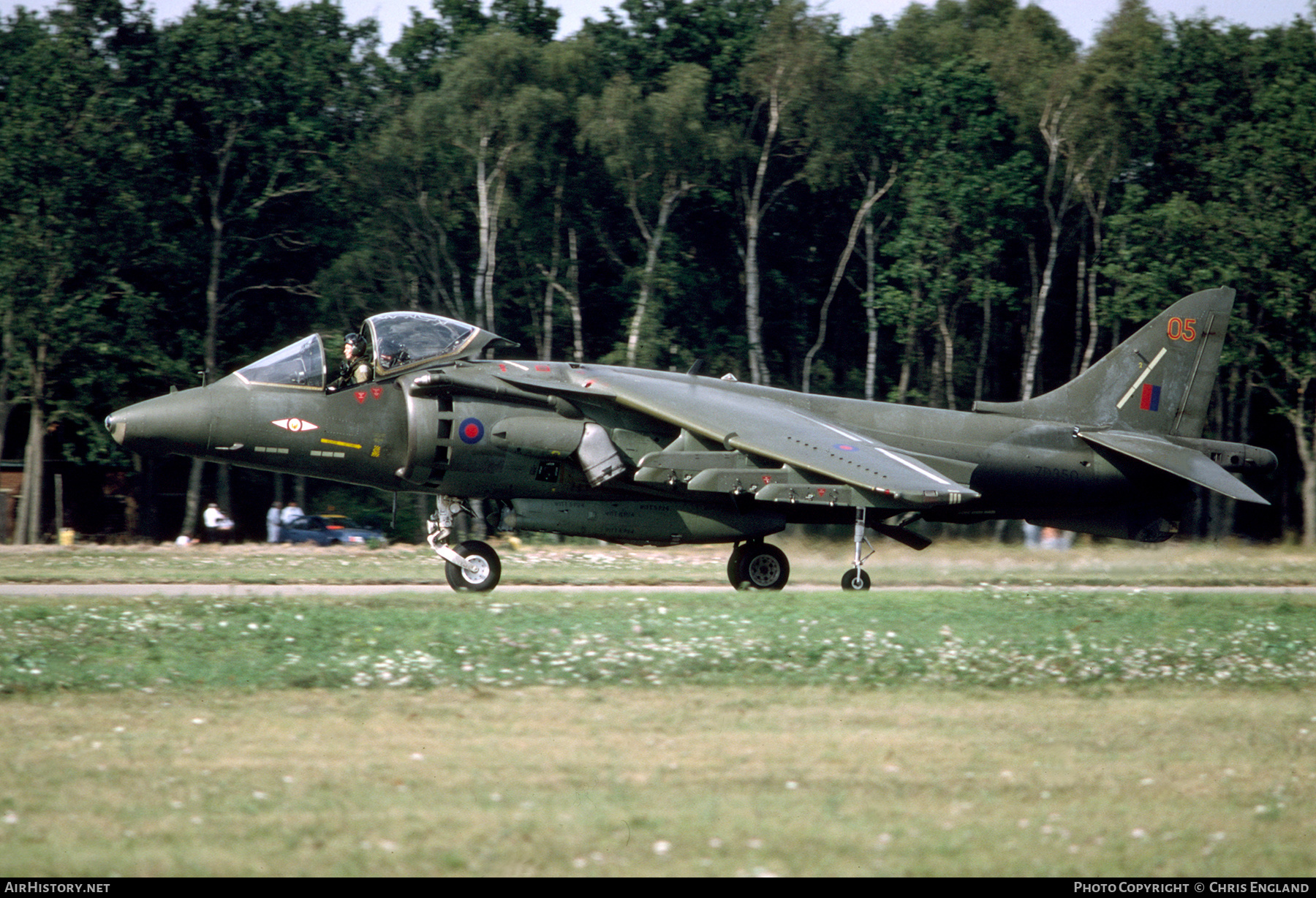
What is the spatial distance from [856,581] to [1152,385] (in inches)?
243

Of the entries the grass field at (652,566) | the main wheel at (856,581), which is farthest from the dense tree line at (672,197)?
the main wheel at (856,581)

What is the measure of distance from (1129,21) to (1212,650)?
36.7 metres

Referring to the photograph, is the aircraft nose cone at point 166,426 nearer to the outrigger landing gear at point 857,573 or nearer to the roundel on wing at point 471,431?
the roundel on wing at point 471,431

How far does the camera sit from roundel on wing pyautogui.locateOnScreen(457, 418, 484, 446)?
50.7ft

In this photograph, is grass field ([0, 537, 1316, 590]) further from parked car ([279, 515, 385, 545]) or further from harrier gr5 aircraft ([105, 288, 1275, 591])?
parked car ([279, 515, 385, 545])

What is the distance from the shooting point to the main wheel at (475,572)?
15.8 m

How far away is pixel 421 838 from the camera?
686 centimetres

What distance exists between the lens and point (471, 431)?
15.5m

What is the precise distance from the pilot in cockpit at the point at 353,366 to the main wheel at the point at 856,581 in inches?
273

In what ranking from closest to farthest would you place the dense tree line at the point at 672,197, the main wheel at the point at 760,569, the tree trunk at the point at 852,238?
the main wheel at the point at 760,569 → the dense tree line at the point at 672,197 → the tree trunk at the point at 852,238

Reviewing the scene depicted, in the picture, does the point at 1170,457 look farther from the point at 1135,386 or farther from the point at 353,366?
the point at 353,366

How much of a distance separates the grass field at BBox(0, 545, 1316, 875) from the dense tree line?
79.9 feet

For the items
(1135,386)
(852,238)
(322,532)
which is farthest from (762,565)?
(852,238)

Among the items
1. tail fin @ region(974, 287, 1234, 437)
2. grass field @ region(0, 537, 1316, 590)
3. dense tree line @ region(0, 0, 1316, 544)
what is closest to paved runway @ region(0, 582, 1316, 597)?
grass field @ region(0, 537, 1316, 590)
